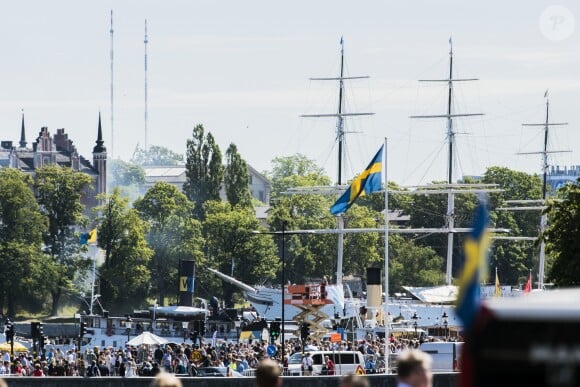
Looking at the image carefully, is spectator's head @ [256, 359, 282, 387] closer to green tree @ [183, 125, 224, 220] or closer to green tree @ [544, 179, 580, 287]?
green tree @ [544, 179, 580, 287]

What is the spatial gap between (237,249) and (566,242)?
284ft

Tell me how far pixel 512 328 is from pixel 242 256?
118625mm

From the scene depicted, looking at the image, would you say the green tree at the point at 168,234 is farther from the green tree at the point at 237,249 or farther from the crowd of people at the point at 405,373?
the crowd of people at the point at 405,373

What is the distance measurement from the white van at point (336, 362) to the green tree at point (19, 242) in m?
64.7

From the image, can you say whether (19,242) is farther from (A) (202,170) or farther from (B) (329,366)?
(B) (329,366)

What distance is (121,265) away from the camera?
114562 mm

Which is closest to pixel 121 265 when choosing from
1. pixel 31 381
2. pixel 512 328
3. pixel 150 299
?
pixel 150 299

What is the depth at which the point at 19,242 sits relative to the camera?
114m

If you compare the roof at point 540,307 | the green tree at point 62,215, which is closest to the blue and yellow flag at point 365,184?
the roof at point 540,307

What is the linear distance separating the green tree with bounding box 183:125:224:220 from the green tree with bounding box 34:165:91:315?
15518mm

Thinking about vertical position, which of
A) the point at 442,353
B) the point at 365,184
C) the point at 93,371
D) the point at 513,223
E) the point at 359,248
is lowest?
the point at 442,353

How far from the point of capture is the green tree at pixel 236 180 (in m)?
140

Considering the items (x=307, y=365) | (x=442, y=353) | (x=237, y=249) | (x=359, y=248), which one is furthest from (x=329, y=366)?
(x=359, y=248)

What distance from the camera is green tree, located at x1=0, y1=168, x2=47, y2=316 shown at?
110 meters
